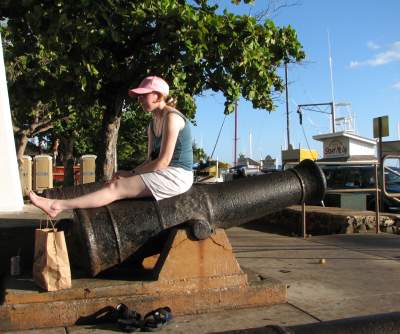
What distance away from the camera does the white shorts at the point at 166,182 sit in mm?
4430

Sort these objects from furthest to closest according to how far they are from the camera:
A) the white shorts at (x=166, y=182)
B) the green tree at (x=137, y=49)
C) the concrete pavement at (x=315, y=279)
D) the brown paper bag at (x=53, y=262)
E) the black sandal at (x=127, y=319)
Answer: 1. the green tree at (x=137, y=49)
2. the white shorts at (x=166, y=182)
3. the concrete pavement at (x=315, y=279)
4. the brown paper bag at (x=53, y=262)
5. the black sandal at (x=127, y=319)

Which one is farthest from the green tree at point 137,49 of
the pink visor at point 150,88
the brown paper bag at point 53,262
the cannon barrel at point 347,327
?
the cannon barrel at point 347,327

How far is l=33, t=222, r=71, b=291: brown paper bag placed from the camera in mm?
4043

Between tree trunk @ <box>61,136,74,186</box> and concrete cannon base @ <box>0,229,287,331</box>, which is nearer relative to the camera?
concrete cannon base @ <box>0,229,287,331</box>

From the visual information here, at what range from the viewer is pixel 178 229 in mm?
4371

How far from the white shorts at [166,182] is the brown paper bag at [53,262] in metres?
0.78

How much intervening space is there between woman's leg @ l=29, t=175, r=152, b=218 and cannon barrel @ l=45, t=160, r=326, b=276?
5 centimetres

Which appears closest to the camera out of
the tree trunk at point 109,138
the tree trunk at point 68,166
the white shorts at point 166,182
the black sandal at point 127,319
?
the black sandal at point 127,319

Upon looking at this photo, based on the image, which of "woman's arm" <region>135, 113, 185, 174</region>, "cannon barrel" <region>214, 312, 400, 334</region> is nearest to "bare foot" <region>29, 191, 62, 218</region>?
"woman's arm" <region>135, 113, 185, 174</region>

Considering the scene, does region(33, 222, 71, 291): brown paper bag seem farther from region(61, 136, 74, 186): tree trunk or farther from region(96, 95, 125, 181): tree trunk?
region(61, 136, 74, 186): tree trunk

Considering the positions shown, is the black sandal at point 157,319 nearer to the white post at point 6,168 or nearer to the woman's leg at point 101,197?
the woman's leg at point 101,197

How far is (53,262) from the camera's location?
406 cm

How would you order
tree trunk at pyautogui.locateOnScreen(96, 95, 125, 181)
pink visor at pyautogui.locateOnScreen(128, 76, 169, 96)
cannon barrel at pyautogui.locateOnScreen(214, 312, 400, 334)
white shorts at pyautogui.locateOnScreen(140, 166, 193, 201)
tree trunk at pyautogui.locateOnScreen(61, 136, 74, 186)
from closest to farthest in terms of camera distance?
cannon barrel at pyautogui.locateOnScreen(214, 312, 400, 334), white shorts at pyautogui.locateOnScreen(140, 166, 193, 201), pink visor at pyautogui.locateOnScreen(128, 76, 169, 96), tree trunk at pyautogui.locateOnScreen(96, 95, 125, 181), tree trunk at pyautogui.locateOnScreen(61, 136, 74, 186)

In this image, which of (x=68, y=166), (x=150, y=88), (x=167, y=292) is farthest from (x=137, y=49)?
(x=68, y=166)
